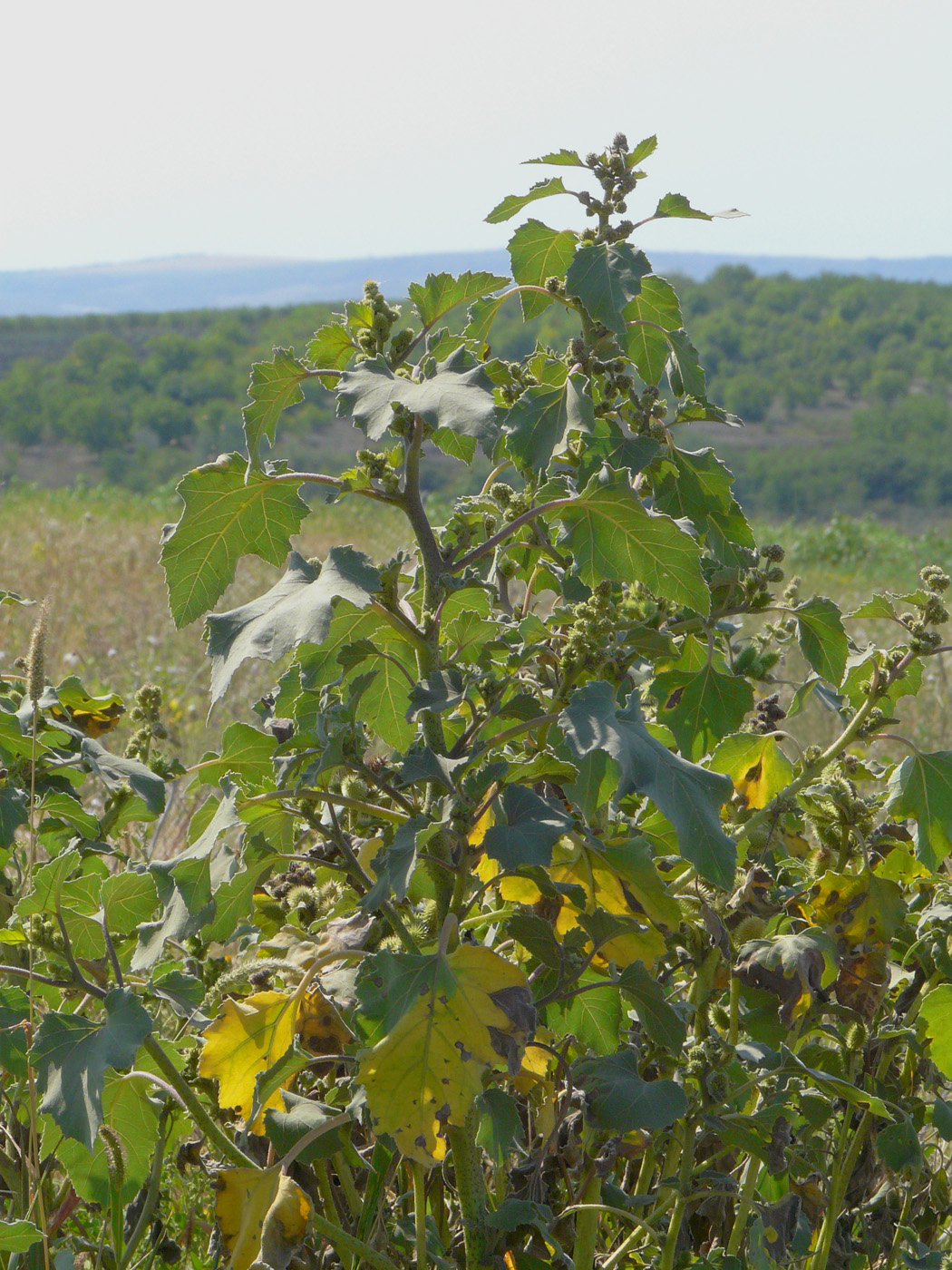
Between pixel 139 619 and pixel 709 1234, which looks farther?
pixel 139 619

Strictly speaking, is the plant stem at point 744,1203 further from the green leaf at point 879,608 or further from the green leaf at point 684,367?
the green leaf at point 684,367

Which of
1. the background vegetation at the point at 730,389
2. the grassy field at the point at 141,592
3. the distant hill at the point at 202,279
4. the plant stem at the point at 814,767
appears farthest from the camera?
the distant hill at the point at 202,279

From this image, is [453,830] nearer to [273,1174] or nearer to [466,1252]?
[273,1174]

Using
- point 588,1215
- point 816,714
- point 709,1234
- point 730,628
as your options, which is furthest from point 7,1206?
point 816,714

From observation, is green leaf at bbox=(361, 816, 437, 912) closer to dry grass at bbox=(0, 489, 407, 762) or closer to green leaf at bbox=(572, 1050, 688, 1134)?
green leaf at bbox=(572, 1050, 688, 1134)

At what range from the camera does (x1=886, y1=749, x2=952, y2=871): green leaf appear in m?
1.28

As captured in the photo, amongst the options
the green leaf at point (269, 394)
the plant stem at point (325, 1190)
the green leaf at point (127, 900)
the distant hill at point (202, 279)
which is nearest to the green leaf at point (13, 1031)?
the green leaf at point (127, 900)

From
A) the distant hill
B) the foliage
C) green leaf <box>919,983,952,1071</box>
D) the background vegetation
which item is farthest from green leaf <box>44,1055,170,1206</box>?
the distant hill

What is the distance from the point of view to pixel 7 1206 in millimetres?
1691

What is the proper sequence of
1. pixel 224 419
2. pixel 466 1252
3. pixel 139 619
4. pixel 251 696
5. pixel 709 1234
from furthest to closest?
1. pixel 224 419
2. pixel 139 619
3. pixel 251 696
4. pixel 709 1234
5. pixel 466 1252

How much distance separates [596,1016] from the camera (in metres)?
1.39

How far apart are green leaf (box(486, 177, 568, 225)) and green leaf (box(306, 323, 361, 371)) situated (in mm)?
214

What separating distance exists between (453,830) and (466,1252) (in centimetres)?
48

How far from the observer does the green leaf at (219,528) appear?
3.94 ft
